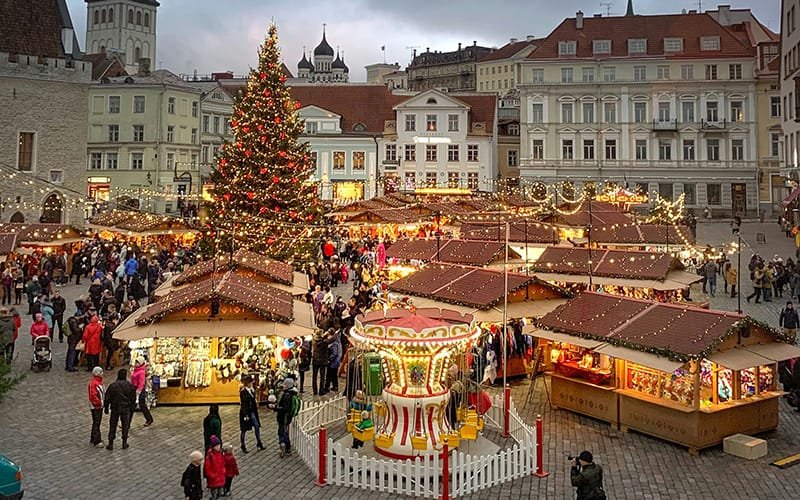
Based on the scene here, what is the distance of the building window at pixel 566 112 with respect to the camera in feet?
194

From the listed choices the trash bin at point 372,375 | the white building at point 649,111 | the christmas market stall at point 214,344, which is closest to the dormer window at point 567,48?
the white building at point 649,111

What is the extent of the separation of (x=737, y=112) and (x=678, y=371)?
5163cm

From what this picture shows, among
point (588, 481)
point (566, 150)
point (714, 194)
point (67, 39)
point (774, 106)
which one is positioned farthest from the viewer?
point (566, 150)

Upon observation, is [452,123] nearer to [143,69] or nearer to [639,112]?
[639,112]

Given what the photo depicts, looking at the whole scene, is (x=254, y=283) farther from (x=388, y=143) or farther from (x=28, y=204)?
(x=388, y=143)

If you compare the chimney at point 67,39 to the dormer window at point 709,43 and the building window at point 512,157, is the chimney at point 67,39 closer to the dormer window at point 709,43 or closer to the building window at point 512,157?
the building window at point 512,157

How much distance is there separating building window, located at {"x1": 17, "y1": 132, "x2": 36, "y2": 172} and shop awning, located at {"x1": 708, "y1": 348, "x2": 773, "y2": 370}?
43489 mm

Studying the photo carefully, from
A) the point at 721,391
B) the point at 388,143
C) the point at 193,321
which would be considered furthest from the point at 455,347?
the point at 388,143

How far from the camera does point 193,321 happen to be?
46.3ft

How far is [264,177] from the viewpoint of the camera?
27.5 meters

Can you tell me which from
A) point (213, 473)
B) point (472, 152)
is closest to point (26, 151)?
point (472, 152)

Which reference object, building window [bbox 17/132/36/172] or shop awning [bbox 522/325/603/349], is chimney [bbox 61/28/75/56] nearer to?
building window [bbox 17/132/36/172]

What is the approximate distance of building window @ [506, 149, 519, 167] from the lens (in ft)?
213

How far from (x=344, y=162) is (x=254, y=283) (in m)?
45.0
